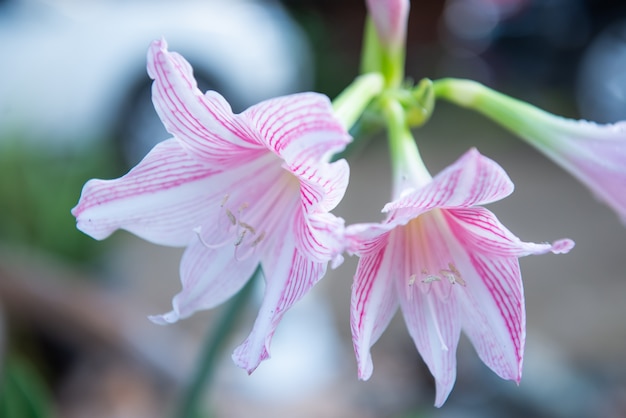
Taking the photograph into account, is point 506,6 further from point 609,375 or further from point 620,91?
point 609,375

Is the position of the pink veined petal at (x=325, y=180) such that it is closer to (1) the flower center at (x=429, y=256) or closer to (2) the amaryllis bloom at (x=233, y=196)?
(2) the amaryllis bloom at (x=233, y=196)

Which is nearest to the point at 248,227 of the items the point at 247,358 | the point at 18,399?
the point at 247,358

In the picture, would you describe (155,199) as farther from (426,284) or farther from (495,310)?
(495,310)

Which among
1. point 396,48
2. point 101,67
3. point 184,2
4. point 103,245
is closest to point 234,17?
point 184,2

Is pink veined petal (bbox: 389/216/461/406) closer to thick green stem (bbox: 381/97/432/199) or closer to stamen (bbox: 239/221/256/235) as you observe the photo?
thick green stem (bbox: 381/97/432/199)

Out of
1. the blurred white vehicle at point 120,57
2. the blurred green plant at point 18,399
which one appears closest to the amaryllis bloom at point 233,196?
the blurred green plant at point 18,399

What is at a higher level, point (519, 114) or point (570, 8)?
point (519, 114)

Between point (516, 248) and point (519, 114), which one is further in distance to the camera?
point (519, 114)
